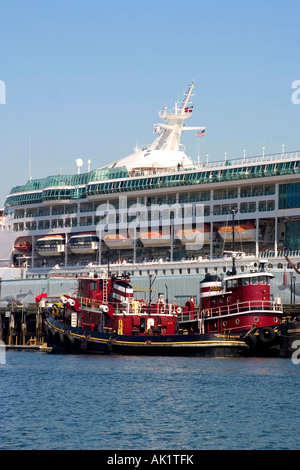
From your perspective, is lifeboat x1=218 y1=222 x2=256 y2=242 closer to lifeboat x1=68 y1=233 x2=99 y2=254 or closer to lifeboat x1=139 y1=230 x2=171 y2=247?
lifeboat x1=139 y1=230 x2=171 y2=247

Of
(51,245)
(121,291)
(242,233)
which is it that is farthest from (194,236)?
(51,245)

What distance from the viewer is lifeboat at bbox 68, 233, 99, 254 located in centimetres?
10112

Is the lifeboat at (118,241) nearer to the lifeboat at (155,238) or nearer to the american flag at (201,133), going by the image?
the lifeboat at (155,238)

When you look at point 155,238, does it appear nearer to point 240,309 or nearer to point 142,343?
point 142,343

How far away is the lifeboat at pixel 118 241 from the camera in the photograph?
9800 cm

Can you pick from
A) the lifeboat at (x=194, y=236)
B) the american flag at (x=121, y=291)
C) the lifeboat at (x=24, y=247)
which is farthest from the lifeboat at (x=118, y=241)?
the american flag at (x=121, y=291)

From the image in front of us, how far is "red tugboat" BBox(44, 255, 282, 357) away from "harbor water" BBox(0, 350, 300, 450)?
2.28 m

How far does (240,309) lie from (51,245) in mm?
42778

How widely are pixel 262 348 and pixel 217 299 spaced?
6444 mm

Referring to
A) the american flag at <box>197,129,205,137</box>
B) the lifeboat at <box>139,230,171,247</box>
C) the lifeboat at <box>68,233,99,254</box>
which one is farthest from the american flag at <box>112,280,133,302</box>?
the american flag at <box>197,129,205,137</box>

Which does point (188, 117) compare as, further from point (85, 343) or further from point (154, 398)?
point (154, 398)

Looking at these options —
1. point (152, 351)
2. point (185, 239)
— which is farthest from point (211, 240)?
point (152, 351)

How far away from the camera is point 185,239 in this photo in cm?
9250

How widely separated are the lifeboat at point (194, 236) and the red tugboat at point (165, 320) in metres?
17.2
